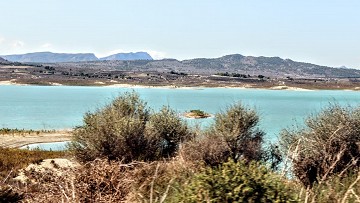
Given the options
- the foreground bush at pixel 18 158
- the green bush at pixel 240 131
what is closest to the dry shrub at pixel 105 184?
the green bush at pixel 240 131

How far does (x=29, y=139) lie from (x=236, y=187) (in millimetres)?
45481

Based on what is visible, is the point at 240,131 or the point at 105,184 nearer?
the point at 105,184

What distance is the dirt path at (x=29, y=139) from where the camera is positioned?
45819mm

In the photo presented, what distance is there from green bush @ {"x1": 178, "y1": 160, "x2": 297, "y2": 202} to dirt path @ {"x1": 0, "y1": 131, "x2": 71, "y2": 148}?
40196 mm

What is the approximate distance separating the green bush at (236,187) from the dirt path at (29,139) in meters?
40.2

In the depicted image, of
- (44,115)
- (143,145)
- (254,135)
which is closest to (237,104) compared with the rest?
(254,135)

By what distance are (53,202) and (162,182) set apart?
232cm

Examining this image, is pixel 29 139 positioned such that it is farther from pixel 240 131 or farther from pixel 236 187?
pixel 236 187

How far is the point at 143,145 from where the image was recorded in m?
26.7

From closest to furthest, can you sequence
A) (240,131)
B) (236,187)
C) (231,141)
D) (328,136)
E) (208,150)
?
(236,187) < (328,136) < (208,150) < (231,141) < (240,131)

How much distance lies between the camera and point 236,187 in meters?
7.02

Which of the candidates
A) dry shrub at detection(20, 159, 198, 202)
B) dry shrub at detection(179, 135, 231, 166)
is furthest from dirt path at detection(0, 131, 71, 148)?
dry shrub at detection(20, 159, 198, 202)

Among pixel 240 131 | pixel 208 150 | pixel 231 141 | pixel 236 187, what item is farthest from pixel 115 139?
pixel 236 187

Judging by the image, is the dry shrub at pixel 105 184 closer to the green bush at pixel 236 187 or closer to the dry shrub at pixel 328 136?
the green bush at pixel 236 187
